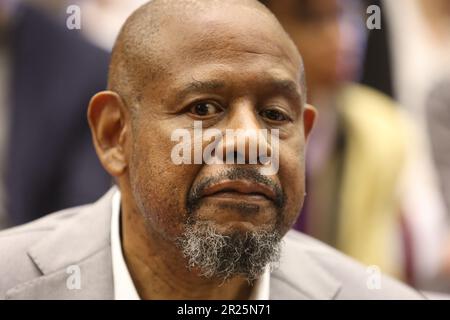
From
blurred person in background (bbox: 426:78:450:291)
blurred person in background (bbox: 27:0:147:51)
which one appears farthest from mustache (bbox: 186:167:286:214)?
blurred person in background (bbox: 426:78:450:291)

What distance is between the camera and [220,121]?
2453 mm

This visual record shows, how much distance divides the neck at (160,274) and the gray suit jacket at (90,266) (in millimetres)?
90

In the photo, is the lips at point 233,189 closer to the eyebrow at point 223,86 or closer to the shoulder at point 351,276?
the eyebrow at point 223,86

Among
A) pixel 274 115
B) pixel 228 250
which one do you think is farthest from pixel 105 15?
pixel 228 250

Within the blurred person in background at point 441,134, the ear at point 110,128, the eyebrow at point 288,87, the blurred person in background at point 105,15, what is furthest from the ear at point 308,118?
the blurred person in background at point 441,134

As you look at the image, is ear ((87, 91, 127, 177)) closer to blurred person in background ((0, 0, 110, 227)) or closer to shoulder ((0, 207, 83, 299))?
shoulder ((0, 207, 83, 299))

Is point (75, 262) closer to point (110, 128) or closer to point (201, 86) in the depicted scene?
point (110, 128)

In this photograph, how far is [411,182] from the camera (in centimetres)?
481

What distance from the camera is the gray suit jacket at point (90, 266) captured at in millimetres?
2588

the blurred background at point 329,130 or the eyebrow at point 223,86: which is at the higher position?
the eyebrow at point 223,86

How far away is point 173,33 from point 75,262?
30.1 inches
